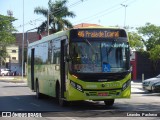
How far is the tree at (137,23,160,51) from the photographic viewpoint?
7244 cm

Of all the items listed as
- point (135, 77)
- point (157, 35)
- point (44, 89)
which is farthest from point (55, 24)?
point (44, 89)

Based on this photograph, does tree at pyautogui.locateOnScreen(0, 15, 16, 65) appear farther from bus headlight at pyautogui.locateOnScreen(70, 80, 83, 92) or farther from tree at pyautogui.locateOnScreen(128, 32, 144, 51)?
bus headlight at pyautogui.locateOnScreen(70, 80, 83, 92)

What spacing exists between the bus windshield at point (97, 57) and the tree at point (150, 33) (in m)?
55.3

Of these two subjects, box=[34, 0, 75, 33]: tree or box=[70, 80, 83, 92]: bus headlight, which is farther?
box=[34, 0, 75, 33]: tree

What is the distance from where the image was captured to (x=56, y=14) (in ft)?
200

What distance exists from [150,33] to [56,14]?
2075 cm

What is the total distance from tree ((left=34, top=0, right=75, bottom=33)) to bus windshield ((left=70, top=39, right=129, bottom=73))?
1683 inches

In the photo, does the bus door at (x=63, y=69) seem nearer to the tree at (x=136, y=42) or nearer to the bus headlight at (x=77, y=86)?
the bus headlight at (x=77, y=86)

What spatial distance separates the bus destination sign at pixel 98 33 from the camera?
17.2 meters

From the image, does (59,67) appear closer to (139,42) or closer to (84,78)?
(84,78)

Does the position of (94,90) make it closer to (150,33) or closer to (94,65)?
(94,65)

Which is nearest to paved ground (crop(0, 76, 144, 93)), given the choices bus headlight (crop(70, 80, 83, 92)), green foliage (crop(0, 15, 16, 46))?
bus headlight (crop(70, 80, 83, 92))

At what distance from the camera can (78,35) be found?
17.2 m

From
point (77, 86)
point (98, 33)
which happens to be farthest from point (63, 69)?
point (98, 33)
